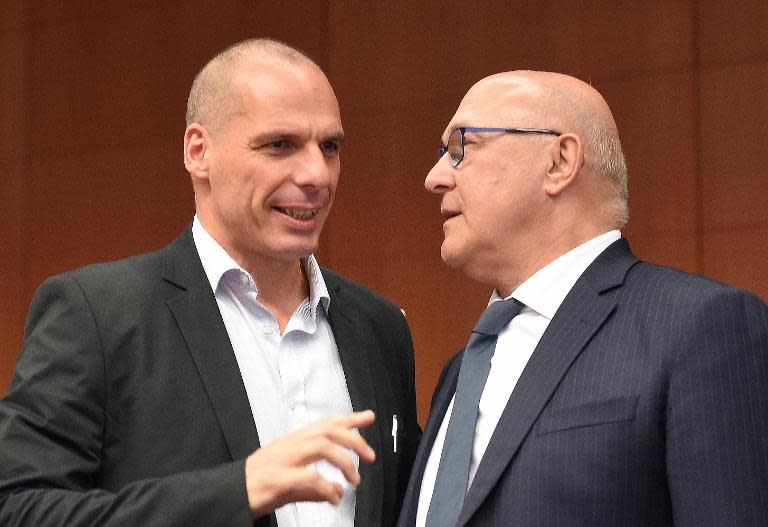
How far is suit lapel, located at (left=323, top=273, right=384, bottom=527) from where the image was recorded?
2052mm

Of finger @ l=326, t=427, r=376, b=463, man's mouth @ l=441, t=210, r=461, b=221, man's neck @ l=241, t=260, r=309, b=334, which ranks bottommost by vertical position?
finger @ l=326, t=427, r=376, b=463

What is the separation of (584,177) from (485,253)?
0.22 meters

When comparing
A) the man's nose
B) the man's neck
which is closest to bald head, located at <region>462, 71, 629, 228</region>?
the man's nose

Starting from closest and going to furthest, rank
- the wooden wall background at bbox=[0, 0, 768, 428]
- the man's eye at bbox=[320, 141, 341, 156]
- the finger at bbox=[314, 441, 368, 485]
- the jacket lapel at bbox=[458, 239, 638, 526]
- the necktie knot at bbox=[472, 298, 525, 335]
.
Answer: the finger at bbox=[314, 441, 368, 485] < the jacket lapel at bbox=[458, 239, 638, 526] < the necktie knot at bbox=[472, 298, 525, 335] < the man's eye at bbox=[320, 141, 341, 156] < the wooden wall background at bbox=[0, 0, 768, 428]

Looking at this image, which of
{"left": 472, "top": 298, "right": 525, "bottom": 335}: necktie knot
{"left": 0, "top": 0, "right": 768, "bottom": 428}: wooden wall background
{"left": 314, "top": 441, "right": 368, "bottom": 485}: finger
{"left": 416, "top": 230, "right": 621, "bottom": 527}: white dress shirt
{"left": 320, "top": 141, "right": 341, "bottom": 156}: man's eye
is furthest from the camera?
{"left": 0, "top": 0, "right": 768, "bottom": 428}: wooden wall background

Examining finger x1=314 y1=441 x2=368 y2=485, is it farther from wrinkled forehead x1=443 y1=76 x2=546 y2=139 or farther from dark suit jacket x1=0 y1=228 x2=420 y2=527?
wrinkled forehead x1=443 y1=76 x2=546 y2=139

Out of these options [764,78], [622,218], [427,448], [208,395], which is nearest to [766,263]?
[764,78]

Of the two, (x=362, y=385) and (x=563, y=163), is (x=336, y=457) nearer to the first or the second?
(x=362, y=385)

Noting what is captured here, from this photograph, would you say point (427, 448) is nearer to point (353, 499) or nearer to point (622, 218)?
point (353, 499)

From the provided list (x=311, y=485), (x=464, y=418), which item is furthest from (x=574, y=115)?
(x=311, y=485)

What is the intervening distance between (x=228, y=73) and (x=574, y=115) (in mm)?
615

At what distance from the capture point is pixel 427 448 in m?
2.04

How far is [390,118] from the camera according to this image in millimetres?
4246

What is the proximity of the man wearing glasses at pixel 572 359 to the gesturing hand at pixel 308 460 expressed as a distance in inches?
10.7
